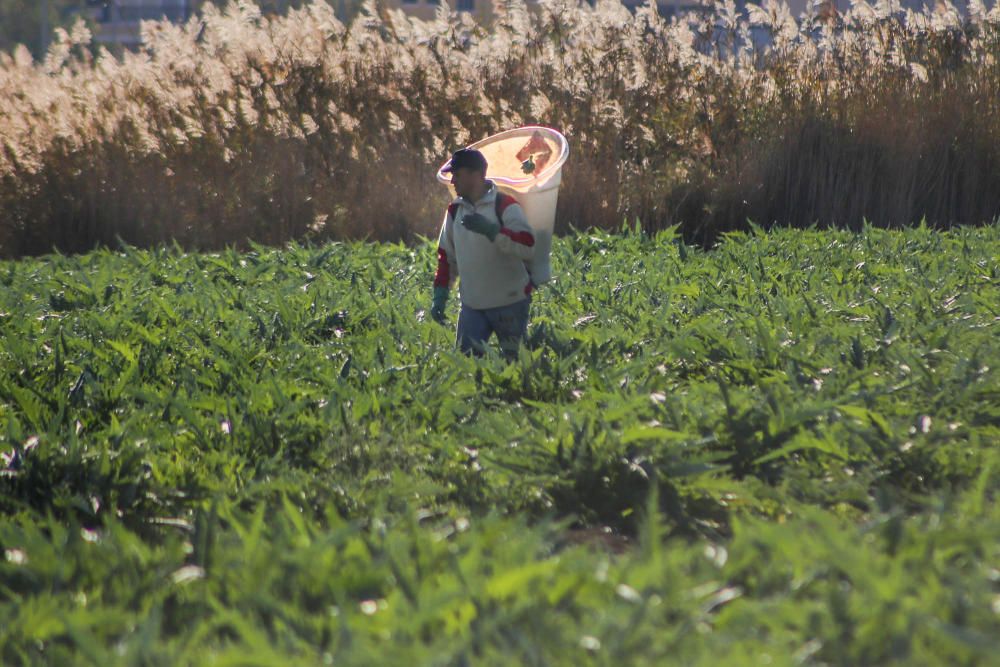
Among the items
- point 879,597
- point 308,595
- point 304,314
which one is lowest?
point 304,314

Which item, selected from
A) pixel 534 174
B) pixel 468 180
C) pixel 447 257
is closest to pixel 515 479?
pixel 468 180

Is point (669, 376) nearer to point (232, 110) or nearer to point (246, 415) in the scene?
point (246, 415)

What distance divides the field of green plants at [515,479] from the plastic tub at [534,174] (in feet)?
1.31

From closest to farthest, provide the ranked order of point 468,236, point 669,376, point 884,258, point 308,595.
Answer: point 308,595 → point 669,376 → point 468,236 → point 884,258

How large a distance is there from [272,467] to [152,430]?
24.0 inches

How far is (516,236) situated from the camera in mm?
5469

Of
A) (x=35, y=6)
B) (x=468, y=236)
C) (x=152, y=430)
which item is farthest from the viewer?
(x=35, y=6)

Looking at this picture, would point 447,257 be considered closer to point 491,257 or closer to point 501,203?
point 491,257

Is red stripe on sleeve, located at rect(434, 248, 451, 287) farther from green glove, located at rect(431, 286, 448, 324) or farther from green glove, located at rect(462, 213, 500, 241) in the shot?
green glove, located at rect(462, 213, 500, 241)

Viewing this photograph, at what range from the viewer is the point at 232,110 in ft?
38.3

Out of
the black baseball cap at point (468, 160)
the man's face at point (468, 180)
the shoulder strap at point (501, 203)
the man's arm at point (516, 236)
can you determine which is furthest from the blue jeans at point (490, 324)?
the black baseball cap at point (468, 160)

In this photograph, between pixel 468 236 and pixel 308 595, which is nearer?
pixel 308 595

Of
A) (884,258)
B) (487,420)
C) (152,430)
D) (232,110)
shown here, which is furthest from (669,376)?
(232,110)

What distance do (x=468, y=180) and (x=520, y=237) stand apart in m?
0.36
